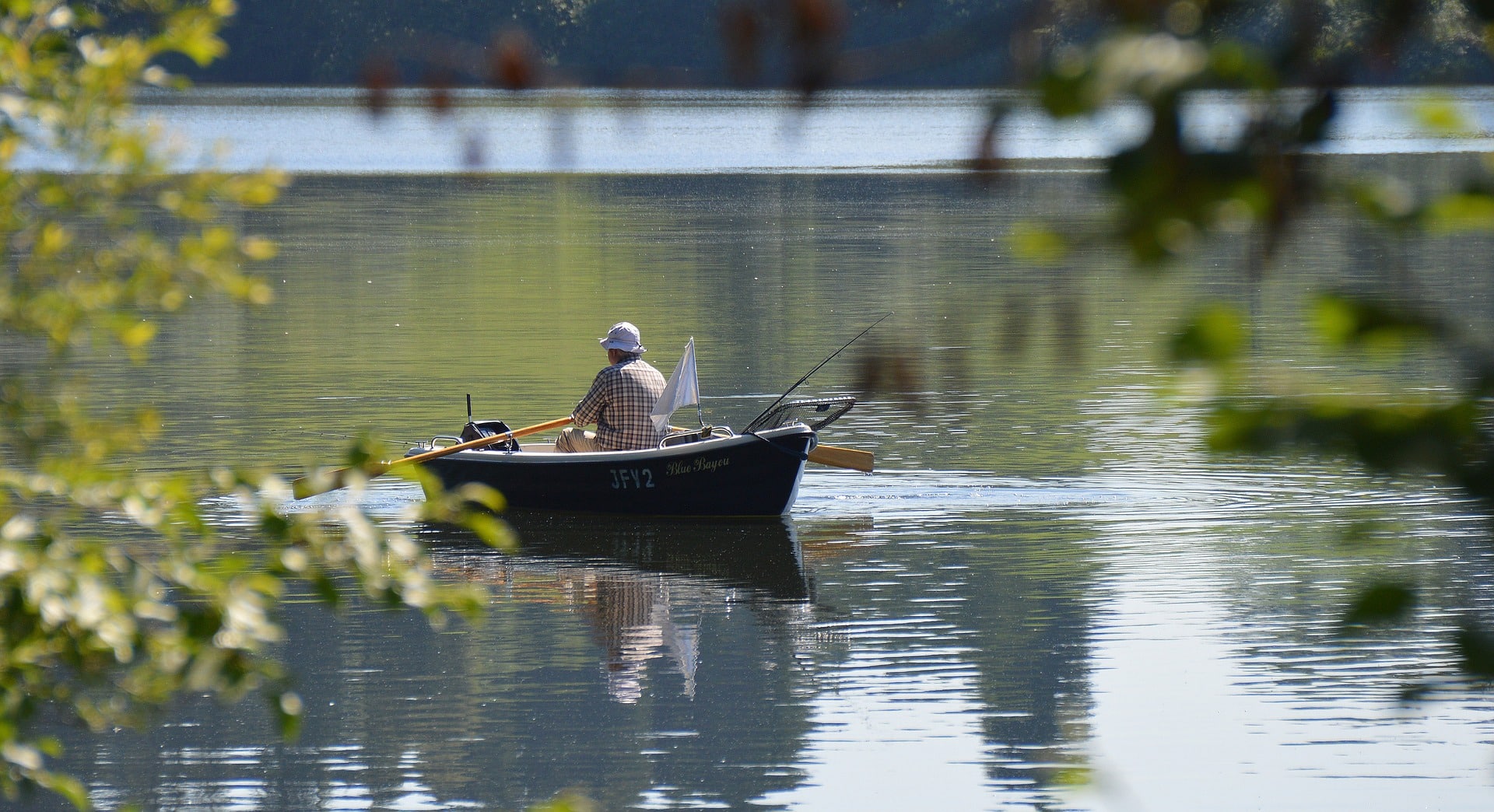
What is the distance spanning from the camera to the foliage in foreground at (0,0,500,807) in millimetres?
3191

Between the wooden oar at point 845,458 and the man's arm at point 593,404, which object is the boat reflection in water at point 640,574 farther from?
the man's arm at point 593,404

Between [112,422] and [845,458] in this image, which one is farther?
[845,458]

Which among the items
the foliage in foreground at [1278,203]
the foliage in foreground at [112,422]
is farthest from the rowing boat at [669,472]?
the foliage in foreground at [1278,203]

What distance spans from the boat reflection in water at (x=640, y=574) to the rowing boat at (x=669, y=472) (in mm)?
154

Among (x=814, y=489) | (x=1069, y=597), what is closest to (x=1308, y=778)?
(x=1069, y=597)

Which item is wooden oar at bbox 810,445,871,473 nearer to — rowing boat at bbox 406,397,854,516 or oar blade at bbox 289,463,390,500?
rowing boat at bbox 406,397,854,516

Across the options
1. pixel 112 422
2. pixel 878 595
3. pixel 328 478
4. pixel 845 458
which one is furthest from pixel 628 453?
pixel 112 422

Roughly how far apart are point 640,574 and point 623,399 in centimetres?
153

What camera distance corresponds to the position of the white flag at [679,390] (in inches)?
525

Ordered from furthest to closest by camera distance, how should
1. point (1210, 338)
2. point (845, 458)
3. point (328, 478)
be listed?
point (845, 458) < point (328, 478) < point (1210, 338)

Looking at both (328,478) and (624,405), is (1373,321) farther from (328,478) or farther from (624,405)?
(624,405)

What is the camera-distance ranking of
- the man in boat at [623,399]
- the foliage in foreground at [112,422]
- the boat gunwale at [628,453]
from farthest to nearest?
the man in boat at [623,399] → the boat gunwale at [628,453] → the foliage in foreground at [112,422]

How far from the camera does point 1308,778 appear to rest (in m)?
8.23

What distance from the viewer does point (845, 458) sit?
14.0 m
